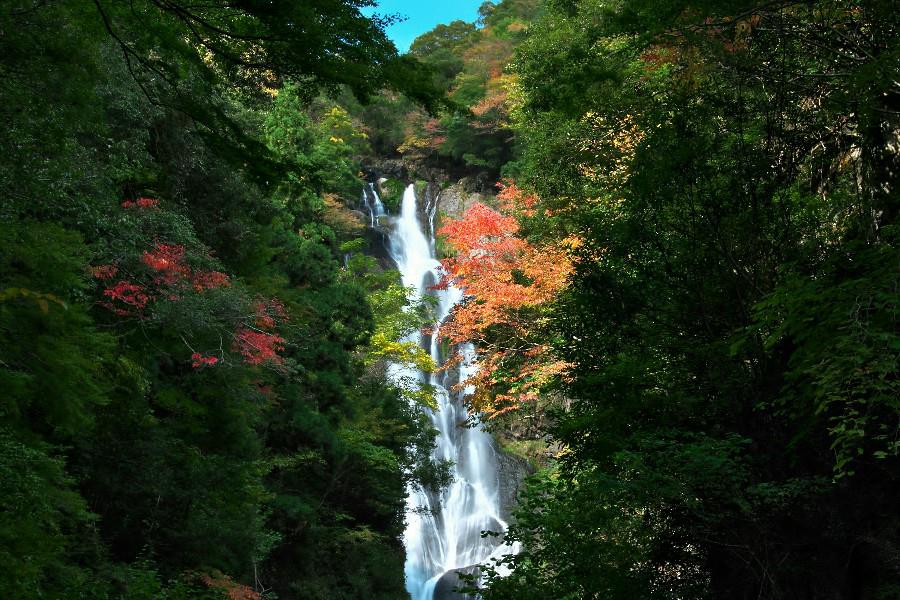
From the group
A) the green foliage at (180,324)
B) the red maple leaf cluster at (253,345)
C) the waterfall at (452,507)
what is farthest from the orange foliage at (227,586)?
the waterfall at (452,507)

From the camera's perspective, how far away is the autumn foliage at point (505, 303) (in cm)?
1334

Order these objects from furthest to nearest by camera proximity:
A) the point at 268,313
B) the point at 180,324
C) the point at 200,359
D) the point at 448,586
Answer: the point at 448,586 → the point at 268,313 → the point at 200,359 → the point at 180,324

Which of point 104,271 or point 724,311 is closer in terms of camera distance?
point 724,311

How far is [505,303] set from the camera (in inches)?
558

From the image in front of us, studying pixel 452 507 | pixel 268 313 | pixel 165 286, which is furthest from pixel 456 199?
pixel 165 286

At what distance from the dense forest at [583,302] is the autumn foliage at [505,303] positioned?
1.26 meters

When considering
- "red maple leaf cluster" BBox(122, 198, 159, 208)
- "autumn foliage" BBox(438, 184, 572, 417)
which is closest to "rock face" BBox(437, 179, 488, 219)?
"autumn foliage" BBox(438, 184, 572, 417)

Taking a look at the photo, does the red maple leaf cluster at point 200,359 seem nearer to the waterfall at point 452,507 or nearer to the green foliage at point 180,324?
the green foliage at point 180,324

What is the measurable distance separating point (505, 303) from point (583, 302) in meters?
6.58

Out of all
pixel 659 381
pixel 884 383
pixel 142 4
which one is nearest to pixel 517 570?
pixel 659 381

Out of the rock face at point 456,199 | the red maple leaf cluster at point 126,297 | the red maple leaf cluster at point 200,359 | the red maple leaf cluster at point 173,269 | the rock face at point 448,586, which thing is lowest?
the rock face at point 448,586

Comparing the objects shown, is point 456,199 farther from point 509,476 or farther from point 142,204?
point 142,204

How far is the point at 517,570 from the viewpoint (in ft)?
24.5

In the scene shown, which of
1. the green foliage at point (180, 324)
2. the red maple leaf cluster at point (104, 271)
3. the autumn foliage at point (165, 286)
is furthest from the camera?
the autumn foliage at point (165, 286)
